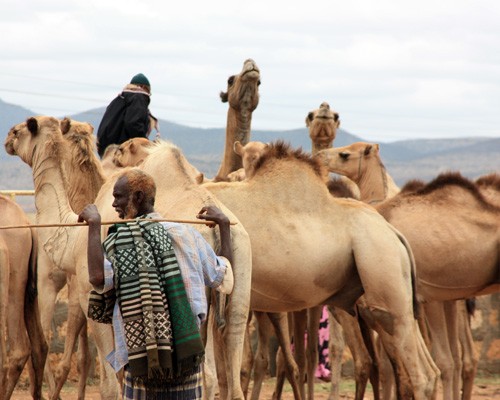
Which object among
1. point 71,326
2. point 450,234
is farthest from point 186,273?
point 450,234

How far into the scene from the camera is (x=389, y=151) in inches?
6235

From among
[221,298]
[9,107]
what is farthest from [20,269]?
[9,107]

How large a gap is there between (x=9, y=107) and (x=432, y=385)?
125787mm

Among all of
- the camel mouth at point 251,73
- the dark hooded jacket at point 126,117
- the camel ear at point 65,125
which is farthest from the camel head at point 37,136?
the camel mouth at point 251,73

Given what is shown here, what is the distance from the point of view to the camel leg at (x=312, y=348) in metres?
11.9

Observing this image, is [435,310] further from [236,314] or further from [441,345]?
[236,314]

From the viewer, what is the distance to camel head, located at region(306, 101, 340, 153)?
1496 cm

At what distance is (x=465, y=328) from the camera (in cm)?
1300

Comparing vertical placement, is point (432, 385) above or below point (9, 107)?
above

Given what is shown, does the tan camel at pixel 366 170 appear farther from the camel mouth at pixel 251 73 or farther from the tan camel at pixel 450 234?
the tan camel at pixel 450 234

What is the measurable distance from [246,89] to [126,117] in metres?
2.53

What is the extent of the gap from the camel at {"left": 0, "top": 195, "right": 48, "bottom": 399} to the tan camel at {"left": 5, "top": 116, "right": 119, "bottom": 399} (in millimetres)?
1092

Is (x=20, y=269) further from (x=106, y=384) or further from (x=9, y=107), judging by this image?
(x=9, y=107)

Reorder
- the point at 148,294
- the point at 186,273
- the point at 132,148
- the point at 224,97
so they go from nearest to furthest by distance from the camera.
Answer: the point at 148,294
the point at 186,273
the point at 132,148
the point at 224,97
